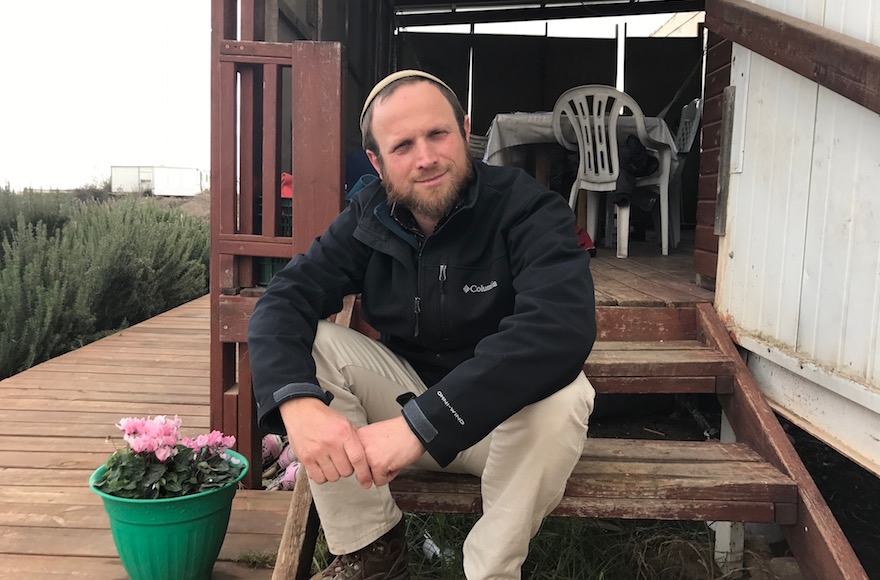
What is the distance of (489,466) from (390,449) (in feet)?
0.88

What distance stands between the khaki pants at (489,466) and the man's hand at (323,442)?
198 mm

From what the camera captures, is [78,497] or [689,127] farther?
[689,127]

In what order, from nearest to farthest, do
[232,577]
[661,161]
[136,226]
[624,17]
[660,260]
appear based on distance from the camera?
[232,577]
[660,260]
[661,161]
[136,226]
[624,17]

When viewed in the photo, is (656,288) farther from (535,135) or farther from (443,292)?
(535,135)

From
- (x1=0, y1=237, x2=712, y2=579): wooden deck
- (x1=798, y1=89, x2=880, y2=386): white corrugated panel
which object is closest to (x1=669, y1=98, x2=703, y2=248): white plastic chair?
(x1=0, y1=237, x2=712, y2=579): wooden deck

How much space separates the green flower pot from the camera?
1.54 metres

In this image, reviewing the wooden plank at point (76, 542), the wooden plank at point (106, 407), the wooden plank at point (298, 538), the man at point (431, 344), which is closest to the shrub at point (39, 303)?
the wooden plank at point (106, 407)

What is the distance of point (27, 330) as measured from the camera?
403 cm

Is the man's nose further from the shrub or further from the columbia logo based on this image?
the shrub

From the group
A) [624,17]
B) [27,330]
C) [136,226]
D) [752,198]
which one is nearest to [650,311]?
[752,198]

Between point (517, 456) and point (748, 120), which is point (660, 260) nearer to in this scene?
point (748, 120)

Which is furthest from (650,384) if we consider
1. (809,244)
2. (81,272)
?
(81,272)

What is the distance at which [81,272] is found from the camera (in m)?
4.85

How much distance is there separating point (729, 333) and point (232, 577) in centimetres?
173
